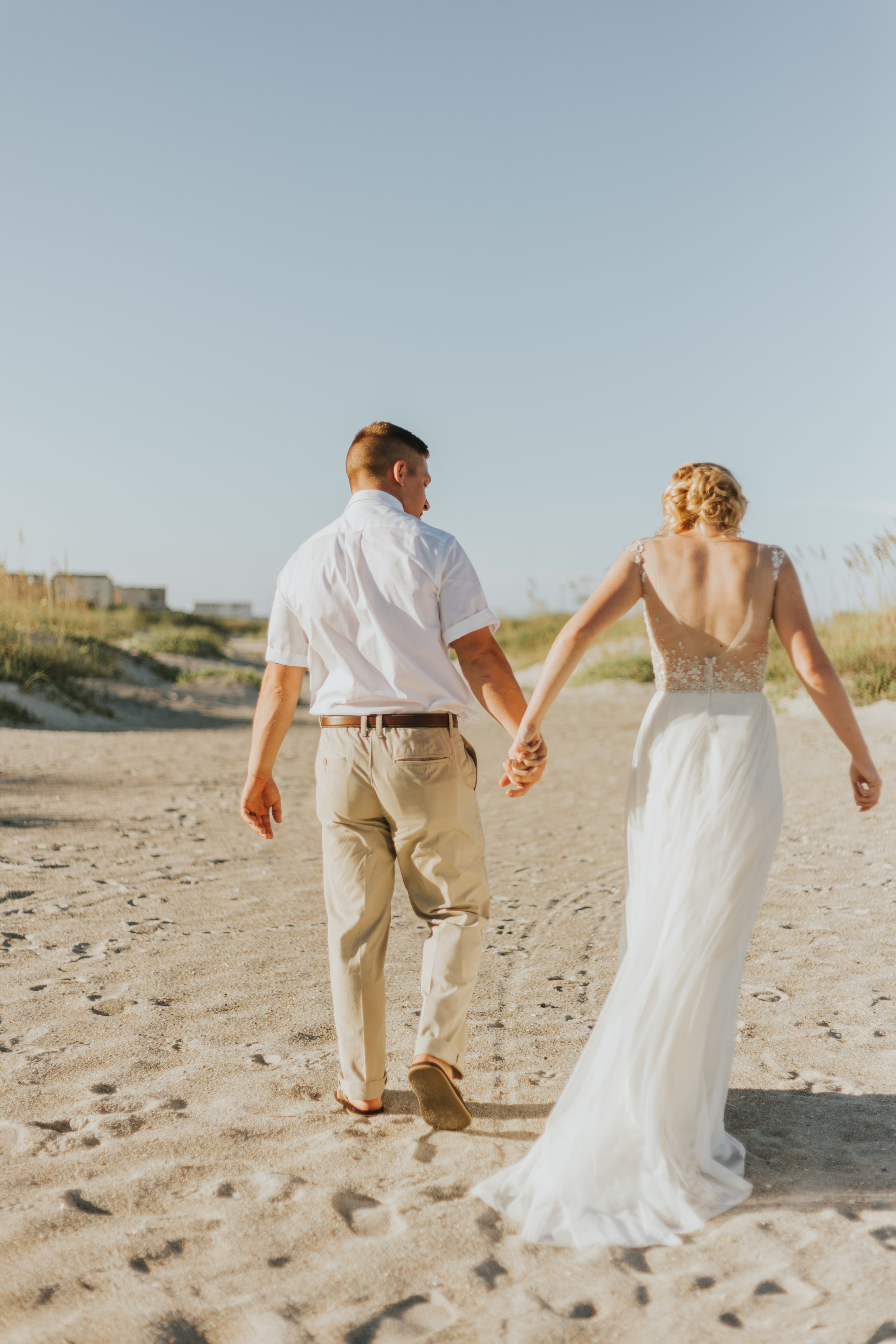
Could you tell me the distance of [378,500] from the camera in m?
3.08

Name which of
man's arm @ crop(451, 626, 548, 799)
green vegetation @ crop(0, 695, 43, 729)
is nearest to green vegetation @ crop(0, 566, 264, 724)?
green vegetation @ crop(0, 695, 43, 729)

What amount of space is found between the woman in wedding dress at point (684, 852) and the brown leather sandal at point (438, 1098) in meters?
0.31

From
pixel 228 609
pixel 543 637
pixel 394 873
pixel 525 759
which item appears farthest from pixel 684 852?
pixel 228 609

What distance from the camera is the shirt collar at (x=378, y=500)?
3070mm

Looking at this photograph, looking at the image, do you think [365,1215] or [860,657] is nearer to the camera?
[365,1215]

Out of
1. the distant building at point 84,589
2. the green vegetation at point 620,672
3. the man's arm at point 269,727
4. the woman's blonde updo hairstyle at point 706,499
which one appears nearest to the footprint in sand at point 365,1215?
the man's arm at point 269,727

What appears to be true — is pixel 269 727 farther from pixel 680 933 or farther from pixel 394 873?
pixel 680 933

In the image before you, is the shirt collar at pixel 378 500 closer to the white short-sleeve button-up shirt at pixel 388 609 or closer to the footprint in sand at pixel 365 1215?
the white short-sleeve button-up shirt at pixel 388 609

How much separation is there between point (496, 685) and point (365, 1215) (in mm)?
1497

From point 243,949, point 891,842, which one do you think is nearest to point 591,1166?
point 243,949

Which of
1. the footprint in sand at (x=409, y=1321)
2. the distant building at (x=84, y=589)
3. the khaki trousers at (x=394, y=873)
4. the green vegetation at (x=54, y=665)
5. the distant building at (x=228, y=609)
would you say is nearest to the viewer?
the footprint in sand at (x=409, y=1321)

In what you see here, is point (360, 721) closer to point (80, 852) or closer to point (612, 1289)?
point (612, 1289)

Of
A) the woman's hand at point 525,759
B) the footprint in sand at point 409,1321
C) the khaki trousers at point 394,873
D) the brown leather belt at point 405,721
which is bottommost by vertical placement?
the footprint in sand at point 409,1321

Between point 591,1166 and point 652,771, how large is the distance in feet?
3.54
